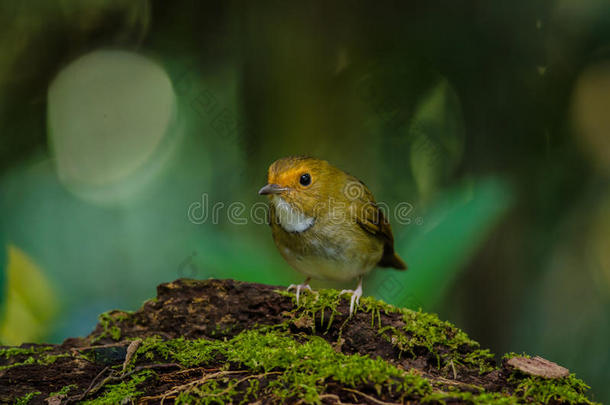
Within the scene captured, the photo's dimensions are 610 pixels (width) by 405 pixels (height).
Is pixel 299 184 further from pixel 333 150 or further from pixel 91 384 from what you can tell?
pixel 91 384

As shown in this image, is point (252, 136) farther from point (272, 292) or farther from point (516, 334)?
point (516, 334)

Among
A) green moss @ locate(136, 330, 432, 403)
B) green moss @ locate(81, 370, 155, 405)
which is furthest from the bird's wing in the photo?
green moss @ locate(81, 370, 155, 405)

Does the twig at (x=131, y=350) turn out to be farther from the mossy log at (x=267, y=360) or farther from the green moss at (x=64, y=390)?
the green moss at (x=64, y=390)

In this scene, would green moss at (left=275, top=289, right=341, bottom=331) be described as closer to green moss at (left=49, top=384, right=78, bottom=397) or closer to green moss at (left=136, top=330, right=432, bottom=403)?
green moss at (left=136, top=330, right=432, bottom=403)

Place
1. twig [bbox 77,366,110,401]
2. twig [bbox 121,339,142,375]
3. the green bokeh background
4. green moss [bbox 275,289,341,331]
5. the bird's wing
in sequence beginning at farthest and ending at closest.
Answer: the green bokeh background → the bird's wing → green moss [bbox 275,289,341,331] → twig [bbox 121,339,142,375] → twig [bbox 77,366,110,401]

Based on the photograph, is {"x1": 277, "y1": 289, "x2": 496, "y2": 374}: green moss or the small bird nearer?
{"x1": 277, "y1": 289, "x2": 496, "y2": 374}: green moss

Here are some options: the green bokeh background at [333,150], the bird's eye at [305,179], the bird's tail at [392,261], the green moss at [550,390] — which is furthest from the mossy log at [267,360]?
the green bokeh background at [333,150]
